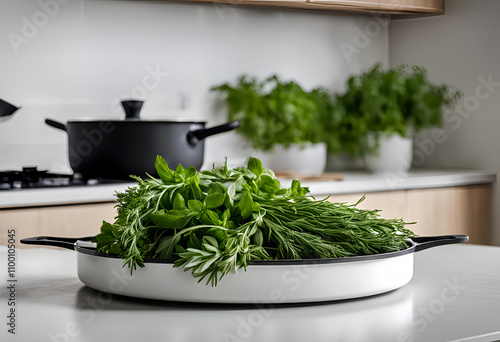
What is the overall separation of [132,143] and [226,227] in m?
1.40

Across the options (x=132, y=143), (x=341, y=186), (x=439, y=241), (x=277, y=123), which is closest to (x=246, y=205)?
(x=439, y=241)

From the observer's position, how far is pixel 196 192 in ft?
2.48

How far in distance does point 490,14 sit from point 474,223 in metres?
0.88

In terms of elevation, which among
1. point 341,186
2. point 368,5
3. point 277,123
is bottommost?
point 341,186

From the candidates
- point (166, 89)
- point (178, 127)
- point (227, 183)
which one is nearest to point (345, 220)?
point (227, 183)

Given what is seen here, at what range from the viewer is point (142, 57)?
2.79 meters

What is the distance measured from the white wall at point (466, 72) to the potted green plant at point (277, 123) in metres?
0.67

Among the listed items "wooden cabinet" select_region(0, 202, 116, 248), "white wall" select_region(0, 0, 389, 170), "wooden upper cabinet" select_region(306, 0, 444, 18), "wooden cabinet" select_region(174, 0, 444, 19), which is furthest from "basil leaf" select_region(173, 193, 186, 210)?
"wooden upper cabinet" select_region(306, 0, 444, 18)

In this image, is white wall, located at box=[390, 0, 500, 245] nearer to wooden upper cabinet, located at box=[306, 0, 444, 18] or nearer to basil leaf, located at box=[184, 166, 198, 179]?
wooden upper cabinet, located at box=[306, 0, 444, 18]

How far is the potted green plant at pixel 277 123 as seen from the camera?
295cm

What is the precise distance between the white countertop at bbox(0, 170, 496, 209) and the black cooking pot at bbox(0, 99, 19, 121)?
40cm

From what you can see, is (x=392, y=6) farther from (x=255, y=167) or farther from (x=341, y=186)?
(x=255, y=167)

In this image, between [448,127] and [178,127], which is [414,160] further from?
[178,127]

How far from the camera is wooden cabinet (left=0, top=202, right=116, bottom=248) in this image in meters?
1.95
